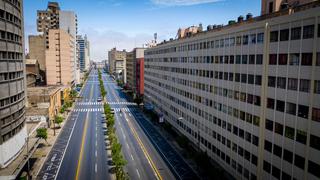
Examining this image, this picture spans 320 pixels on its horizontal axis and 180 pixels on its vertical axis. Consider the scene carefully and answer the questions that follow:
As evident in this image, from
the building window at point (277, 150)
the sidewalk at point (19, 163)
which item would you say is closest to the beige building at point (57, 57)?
the sidewalk at point (19, 163)

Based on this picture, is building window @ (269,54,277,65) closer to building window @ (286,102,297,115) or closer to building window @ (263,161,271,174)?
building window @ (286,102,297,115)

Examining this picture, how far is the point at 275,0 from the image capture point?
4866cm

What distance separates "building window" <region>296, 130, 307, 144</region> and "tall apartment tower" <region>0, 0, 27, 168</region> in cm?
4499

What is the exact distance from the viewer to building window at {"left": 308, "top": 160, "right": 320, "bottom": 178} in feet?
107

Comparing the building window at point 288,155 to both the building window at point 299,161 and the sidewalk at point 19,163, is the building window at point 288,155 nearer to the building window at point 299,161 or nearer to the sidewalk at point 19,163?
the building window at point 299,161

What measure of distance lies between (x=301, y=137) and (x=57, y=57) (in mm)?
154441

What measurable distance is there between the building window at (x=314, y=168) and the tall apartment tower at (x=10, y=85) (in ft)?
150

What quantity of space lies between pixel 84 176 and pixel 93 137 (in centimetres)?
2852

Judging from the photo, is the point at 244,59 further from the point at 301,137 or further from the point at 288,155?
the point at 288,155

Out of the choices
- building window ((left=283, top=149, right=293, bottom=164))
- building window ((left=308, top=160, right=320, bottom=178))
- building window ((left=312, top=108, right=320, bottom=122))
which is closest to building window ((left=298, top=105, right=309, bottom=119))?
building window ((left=312, top=108, right=320, bottom=122))

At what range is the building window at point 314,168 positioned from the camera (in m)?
32.8

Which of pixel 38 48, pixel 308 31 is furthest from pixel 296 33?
pixel 38 48

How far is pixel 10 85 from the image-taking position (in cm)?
5050

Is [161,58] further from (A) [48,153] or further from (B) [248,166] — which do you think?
(B) [248,166]
